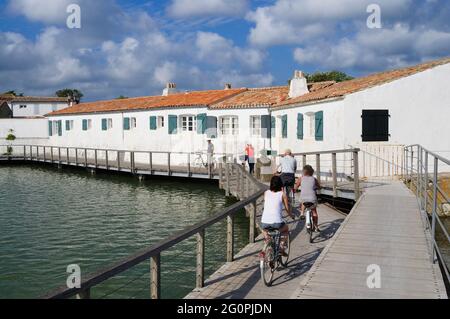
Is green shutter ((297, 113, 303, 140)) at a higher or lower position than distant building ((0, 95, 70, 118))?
lower

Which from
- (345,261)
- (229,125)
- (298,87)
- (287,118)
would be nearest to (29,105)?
(229,125)

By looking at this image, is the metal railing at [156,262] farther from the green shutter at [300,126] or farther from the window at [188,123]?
the window at [188,123]

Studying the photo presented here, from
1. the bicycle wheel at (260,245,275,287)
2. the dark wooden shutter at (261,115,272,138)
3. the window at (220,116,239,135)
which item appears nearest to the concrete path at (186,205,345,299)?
the bicycle wheel at (260,245,275,287)

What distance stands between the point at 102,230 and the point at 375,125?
984cm

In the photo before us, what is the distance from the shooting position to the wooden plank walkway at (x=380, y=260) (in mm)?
5566

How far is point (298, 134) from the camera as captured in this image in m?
20.4

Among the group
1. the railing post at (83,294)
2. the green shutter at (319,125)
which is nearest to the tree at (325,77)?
the green shutter at (319,125)

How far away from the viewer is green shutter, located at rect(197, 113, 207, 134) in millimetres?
27094

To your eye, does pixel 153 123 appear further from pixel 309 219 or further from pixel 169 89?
pixel 309 219

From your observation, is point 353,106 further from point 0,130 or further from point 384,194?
point 0,130

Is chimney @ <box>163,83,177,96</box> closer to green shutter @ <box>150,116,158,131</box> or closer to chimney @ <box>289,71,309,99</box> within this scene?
green shutter @ <box>150,116,158,131</box>

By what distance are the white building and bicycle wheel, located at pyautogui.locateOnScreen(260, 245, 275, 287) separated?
10.7 metres

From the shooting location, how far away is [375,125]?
54.4 feet
